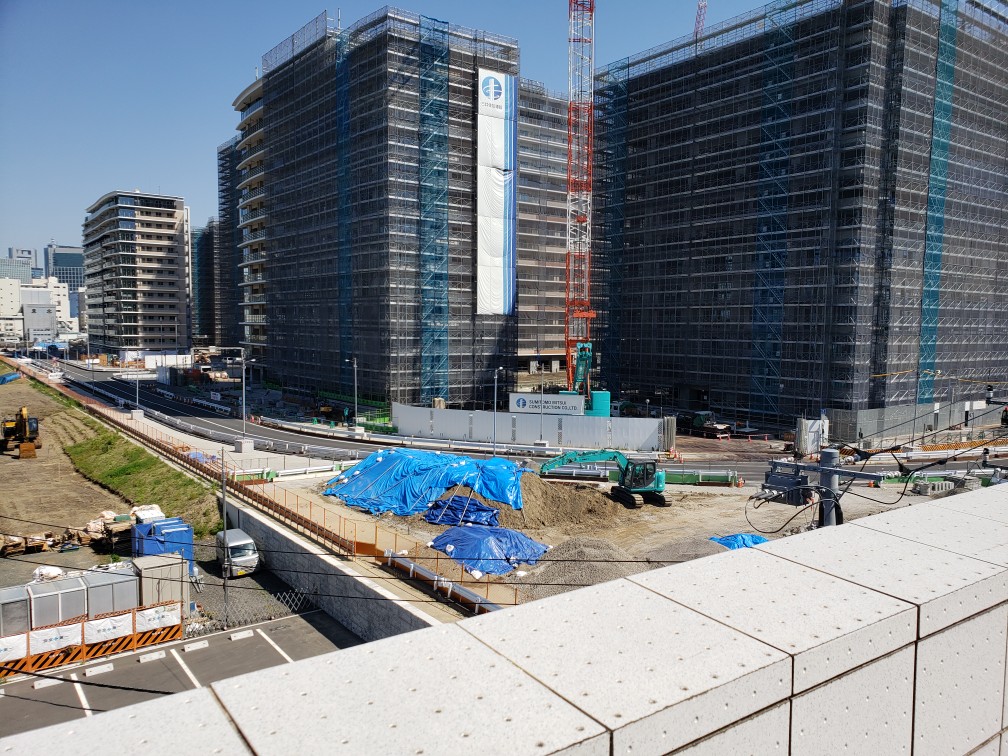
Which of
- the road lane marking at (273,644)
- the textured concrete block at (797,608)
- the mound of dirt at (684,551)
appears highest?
the textured concrete block at (797,608)

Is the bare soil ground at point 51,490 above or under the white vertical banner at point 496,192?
under

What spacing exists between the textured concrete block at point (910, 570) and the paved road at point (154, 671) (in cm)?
1862

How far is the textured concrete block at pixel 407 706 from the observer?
8.36 feet

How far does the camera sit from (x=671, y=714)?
269cm

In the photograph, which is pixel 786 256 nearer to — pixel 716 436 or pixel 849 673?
pixel 716 436

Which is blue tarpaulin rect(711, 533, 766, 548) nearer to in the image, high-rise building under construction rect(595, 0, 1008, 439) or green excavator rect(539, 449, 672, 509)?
green excavator rect(539, 449, 672, 509)

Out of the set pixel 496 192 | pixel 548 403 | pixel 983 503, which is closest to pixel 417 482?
pixel 548 403

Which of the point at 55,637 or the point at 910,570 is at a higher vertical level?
the point at 910,570

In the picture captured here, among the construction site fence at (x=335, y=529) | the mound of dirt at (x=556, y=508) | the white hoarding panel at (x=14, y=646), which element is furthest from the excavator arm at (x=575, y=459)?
the white hoarding panel at (x=14, y=646)

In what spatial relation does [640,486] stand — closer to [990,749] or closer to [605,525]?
[605,525]

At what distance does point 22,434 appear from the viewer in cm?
5494

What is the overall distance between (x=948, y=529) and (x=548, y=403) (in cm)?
5095

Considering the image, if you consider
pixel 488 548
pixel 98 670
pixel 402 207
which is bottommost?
pixel 98 670

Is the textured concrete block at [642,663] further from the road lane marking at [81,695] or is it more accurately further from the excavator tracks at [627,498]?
the excavator tracks at [627,498]
